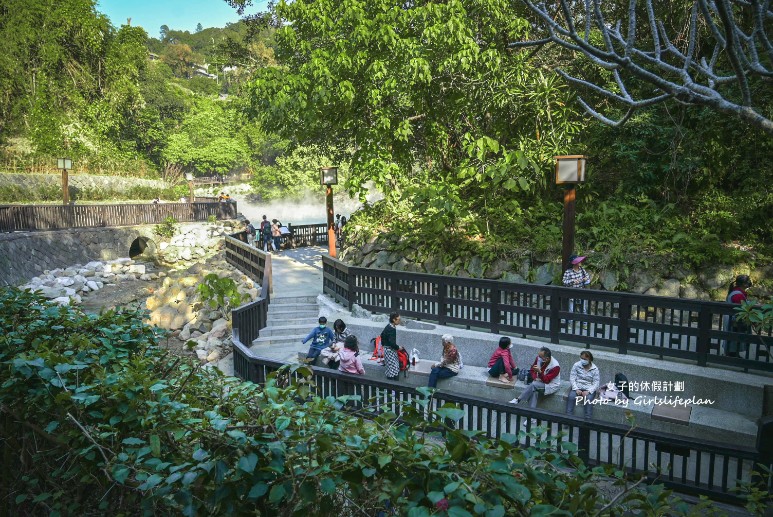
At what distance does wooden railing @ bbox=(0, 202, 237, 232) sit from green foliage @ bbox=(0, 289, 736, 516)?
2660cm

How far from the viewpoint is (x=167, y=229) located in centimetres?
3144

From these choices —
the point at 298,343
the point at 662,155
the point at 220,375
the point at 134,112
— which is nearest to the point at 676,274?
the point at 662,155

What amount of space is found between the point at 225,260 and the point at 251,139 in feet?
124

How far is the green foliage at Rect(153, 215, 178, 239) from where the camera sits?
31.3 m

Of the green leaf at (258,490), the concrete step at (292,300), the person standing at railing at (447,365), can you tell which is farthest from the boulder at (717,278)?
the green leaf at (258,490)

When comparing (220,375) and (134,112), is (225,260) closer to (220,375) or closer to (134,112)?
(220,375)

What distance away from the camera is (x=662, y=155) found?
47.2 ft

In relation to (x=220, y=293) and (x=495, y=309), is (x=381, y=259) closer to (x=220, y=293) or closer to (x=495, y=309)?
(x=220, y=293)

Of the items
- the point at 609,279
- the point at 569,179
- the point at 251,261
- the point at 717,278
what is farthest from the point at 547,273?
the point at 251,261

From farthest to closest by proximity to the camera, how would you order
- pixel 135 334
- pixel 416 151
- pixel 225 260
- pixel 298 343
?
pixel 225 260 < pixel 416 151 < pixel 298 343 < pixel 135 334

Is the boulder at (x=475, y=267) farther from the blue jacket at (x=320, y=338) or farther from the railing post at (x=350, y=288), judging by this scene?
the blue jacket at (x=320, y=338)

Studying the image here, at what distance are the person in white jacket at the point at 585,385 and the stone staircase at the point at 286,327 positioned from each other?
20.1ft

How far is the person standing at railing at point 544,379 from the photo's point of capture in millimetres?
8570

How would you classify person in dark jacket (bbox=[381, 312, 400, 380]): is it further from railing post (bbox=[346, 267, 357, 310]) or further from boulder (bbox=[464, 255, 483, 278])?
boulder (bbox=[464, 255, 483, 278])
